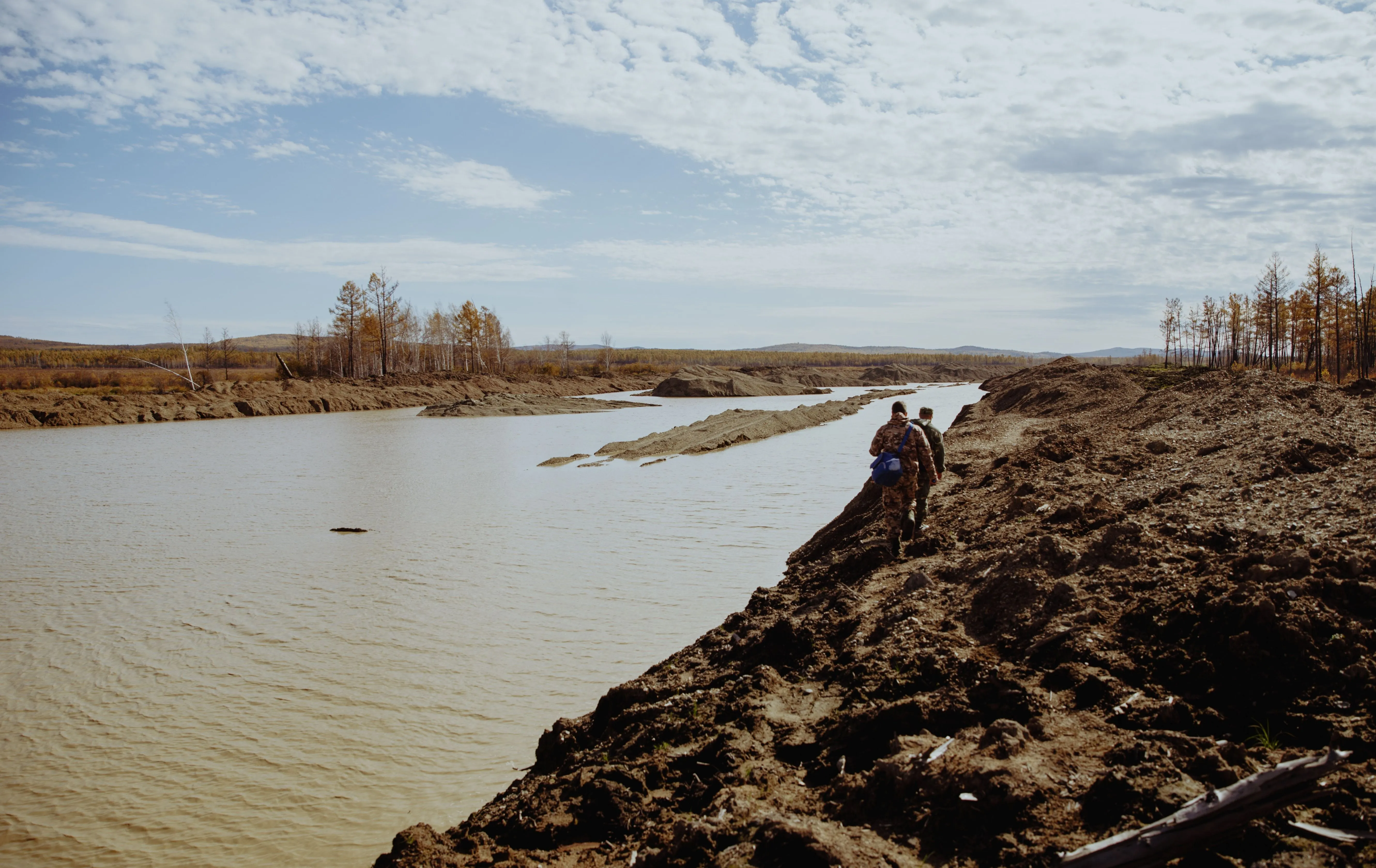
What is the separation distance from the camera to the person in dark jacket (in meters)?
8.58

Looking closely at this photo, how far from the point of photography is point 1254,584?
4.82 metres

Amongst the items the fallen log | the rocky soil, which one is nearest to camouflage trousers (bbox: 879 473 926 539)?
the fallen log

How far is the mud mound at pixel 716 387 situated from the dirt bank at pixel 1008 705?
2104 inches

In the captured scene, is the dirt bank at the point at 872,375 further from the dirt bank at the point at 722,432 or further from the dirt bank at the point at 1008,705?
the dirt bank at the point at 1008,705

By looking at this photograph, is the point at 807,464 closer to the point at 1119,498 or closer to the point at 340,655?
the point at 1119,498

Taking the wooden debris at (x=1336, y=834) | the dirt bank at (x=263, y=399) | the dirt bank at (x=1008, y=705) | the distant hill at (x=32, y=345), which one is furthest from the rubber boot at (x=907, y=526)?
the distant hill at (x=32, y=345)

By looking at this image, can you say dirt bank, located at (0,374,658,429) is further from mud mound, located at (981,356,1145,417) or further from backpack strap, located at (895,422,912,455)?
backpack strap, located at (895,422,912,455)

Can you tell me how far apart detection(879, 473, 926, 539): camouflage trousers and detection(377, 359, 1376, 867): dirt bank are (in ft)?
1.40

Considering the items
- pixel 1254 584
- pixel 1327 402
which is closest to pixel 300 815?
pixel 1254 584

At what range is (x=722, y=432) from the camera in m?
28.0

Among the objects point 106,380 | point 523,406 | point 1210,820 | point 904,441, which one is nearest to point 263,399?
point 523,406

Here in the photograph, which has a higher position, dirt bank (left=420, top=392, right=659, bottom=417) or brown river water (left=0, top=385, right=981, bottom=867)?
dirt bank (left=420, top=392, right=659, bottom=417)

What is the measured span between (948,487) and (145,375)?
83042 mm

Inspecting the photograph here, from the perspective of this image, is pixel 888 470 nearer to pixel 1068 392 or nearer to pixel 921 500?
pixel 921 500
